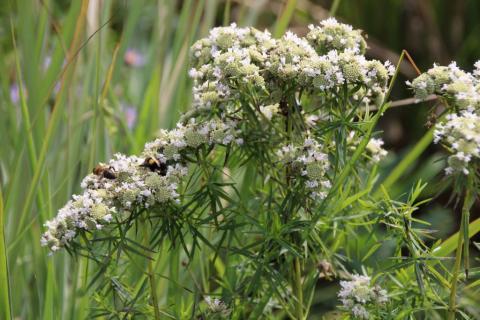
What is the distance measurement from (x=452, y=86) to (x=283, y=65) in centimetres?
25

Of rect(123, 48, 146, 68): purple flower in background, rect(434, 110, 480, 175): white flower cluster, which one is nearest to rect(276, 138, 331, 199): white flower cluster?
rect(434, 110, 480, 175): white flower cluster

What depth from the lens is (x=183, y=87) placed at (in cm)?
214

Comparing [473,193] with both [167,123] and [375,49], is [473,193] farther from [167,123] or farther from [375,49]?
[375,49]

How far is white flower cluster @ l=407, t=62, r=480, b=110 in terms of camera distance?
3.84ft

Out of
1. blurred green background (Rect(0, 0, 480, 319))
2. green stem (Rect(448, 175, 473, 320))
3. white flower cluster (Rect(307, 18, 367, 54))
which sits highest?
blurred green background (Rect(0, 0, 480, 319))

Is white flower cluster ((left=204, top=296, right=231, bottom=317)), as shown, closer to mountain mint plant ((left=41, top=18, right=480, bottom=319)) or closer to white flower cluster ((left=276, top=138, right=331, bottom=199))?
mountain mint plant ((left=41, top=18, right=480, bottom=319))

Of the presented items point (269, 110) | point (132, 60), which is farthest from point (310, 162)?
point (132, 60)

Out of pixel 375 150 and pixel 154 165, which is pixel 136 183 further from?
pixel 375 150

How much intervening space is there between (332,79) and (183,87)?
945 millimetres

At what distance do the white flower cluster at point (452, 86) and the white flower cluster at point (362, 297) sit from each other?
32 centimetres

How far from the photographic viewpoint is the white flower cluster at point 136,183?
1.25m

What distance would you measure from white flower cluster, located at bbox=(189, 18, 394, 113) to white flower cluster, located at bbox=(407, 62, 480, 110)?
0.26 ft

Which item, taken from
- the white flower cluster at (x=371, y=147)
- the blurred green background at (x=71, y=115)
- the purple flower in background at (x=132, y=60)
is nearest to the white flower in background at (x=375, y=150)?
the white flower cluster at (x=371, y=147)

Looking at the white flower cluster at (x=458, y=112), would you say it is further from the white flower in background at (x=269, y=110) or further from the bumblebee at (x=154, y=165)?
the bumblebee at (x=154, y=165)
